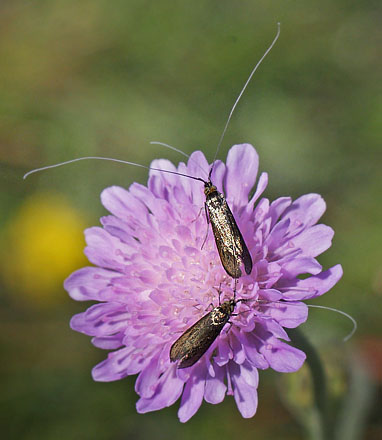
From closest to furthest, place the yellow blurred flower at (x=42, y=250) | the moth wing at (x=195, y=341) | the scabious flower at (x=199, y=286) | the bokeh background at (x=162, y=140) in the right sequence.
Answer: the moth wing at (x=195, y=341) < the scabious flower at (x=199, y=286) < the bokeh background at (x=162, y=140) < the yellow blurred flower at (x=42, y=250)

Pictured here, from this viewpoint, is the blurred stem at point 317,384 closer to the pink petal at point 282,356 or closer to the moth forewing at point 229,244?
the pink petal at point 282,356

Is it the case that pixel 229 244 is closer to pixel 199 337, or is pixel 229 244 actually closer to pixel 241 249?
pixel 241 249

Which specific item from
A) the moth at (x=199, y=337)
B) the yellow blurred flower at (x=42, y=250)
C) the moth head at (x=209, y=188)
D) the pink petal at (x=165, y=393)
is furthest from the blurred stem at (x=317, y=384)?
the yellow blurred flower at (x=42, y=250)

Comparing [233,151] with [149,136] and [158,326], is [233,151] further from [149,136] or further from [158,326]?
[149,136]

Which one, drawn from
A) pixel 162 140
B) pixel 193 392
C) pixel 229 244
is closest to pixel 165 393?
pixel 193 392

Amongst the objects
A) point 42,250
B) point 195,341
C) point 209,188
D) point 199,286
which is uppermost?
point 42,250

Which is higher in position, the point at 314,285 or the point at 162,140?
the point at 162,140

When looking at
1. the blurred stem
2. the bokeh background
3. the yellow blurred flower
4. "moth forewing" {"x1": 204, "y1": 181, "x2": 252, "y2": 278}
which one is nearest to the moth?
"moth forewing" {"x1": 204, "y1": 181, "x2": 252, "y2": 278}
